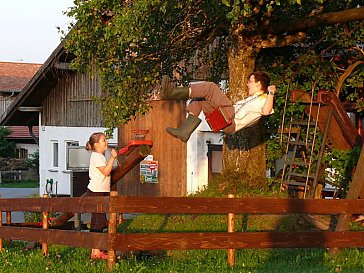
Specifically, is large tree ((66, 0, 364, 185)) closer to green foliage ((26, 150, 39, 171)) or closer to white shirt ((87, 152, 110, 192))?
white shirt ((87, 152, 110, 192))

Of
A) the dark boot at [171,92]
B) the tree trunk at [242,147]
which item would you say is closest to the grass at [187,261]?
the dark boot at [171,92]

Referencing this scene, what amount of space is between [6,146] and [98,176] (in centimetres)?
5111

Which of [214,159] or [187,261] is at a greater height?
[214,159]

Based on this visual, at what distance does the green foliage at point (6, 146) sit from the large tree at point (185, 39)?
43.1 metres

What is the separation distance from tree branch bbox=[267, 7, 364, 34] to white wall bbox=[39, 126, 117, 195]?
20387 millimetres

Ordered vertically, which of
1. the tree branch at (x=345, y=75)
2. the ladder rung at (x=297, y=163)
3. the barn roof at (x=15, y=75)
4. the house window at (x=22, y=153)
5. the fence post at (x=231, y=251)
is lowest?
the fence post at (x=231, y=251)

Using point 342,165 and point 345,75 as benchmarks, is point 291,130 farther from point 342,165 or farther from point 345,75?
point 345,75

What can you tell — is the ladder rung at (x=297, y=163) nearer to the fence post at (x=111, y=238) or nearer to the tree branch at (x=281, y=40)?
the tree branch at (x=281, y=40)

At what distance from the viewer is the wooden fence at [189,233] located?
12.0m

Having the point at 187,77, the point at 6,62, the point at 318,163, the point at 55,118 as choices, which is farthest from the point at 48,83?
the point at 6,62

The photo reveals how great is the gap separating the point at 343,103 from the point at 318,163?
2.05m

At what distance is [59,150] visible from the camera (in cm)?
4178

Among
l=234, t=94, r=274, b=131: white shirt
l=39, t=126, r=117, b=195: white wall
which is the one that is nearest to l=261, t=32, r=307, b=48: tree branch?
l=234, t=94, r=274, b=131: white shirt

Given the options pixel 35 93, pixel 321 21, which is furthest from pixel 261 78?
pixel 35 93
